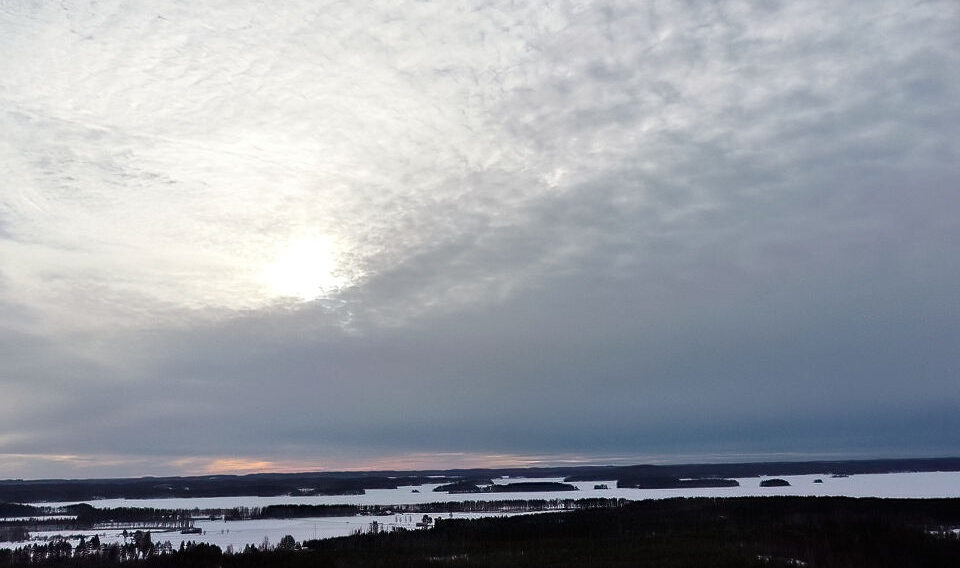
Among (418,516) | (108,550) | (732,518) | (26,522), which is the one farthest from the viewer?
(26,522)

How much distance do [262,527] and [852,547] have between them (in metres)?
65.8

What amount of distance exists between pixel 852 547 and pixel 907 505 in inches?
1351

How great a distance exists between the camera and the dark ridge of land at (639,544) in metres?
49.9

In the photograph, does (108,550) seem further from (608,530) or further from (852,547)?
(852,547)

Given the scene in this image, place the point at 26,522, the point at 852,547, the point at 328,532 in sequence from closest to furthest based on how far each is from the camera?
1. the point at 852,547
2. the point at 328,532
3. the point at 26,522

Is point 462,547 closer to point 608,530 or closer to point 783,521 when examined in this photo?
point 608,530

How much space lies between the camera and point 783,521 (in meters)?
71.7

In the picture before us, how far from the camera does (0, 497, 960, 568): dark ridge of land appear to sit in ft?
164

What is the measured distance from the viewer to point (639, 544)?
60.1m

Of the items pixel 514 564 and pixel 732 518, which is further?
pixel 732 518

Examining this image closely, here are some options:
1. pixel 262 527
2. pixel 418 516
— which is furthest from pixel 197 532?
pixel 418 516

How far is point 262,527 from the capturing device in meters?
92.9

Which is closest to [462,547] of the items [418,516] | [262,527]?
[262,527]

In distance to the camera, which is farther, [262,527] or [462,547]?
[262,527]
